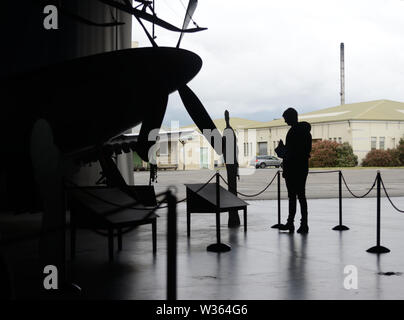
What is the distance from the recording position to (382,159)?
4100 centimetres

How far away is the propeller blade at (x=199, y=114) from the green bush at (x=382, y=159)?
1483 inches

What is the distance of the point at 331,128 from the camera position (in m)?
44.9

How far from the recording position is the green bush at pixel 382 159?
135 ft

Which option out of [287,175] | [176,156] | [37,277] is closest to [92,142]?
[37,277]

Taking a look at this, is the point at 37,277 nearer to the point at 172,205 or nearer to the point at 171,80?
the point at 172,205

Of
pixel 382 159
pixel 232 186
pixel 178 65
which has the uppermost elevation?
pixel 178 65

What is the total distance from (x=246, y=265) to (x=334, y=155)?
37.3 m

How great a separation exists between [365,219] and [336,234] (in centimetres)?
220

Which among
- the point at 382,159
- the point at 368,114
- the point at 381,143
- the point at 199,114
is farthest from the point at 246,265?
the point at 368,114

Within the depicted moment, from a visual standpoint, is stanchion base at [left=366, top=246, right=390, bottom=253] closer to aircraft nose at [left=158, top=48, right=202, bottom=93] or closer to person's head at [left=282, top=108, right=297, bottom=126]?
person's head at [left=282, top=108, right=297, bottom=126]

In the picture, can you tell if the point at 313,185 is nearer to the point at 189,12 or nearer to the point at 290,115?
the point at 290,115

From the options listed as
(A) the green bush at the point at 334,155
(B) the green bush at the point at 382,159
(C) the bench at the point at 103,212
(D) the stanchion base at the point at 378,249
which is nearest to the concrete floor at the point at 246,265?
(D) the stanchion base at the point at 378,249

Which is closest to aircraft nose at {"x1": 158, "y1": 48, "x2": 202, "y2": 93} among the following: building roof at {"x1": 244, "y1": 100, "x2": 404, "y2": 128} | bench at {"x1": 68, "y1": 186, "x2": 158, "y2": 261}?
bench at {"x1": 68, "y1": 186, "x2": 158, "y2": 261}
